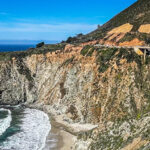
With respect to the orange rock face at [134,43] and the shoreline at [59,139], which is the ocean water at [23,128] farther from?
the orange rock face at [134,43]

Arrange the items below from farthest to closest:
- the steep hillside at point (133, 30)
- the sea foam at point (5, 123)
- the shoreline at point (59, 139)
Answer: the steep hillside at point (133, 30)
the sea foam at point (5, 123)
the shoreline at point (59, 139)

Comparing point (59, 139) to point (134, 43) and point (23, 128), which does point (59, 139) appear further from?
point (134, 43)

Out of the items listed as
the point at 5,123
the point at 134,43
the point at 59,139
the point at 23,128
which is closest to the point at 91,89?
the point at 59,139

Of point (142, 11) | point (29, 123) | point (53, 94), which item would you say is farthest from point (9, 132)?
point (142, 11)

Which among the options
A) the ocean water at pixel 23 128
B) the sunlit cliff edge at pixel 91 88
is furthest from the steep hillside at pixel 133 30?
the ocean water at pixel 23 128

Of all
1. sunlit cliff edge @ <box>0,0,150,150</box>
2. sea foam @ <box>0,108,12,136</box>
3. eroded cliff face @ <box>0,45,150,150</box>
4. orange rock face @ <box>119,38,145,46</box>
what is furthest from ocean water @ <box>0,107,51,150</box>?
orange rock face @ <box>119,38,145,46</box>

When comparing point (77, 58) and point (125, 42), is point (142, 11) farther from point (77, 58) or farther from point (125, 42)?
point (77, 58)
